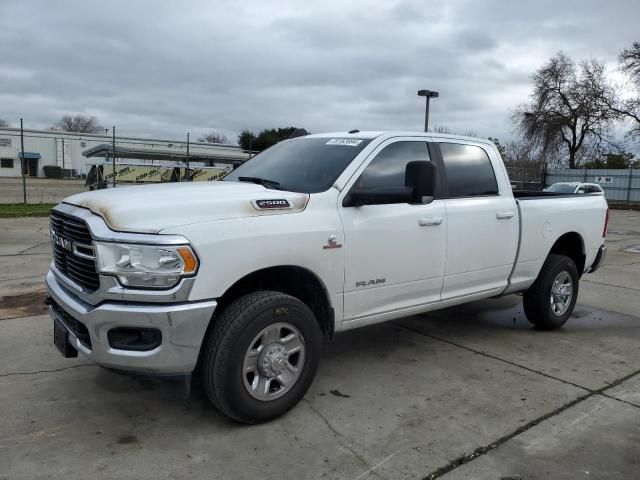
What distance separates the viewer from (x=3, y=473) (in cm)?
287

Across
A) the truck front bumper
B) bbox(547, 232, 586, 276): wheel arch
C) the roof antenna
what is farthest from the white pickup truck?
bbox(547, 232, 586, 276): wheel arch

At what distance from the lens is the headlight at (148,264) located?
9.74ft

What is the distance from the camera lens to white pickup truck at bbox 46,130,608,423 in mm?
3020

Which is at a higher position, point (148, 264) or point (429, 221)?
point (429, 221)

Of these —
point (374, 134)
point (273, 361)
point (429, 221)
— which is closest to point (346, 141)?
point (374, 134)

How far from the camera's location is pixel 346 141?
434 centimetres

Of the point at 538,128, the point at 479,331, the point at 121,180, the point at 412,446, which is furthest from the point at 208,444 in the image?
the point at 538,128

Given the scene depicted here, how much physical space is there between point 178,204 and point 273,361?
1.13 meters

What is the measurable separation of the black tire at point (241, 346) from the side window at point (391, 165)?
110 cm

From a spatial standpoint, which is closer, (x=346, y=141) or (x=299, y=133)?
(x=346, y=141)

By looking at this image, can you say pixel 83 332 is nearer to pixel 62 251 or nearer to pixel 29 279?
pixel 62 251

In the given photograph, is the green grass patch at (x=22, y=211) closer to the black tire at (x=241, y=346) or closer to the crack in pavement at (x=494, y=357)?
the crack in pavement at (x=494, y=357)

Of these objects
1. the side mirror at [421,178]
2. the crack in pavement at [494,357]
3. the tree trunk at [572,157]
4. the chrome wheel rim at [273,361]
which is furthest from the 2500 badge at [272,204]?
the tree trunk at [572,157]

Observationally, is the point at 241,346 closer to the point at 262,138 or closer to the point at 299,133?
the point at 299,133
